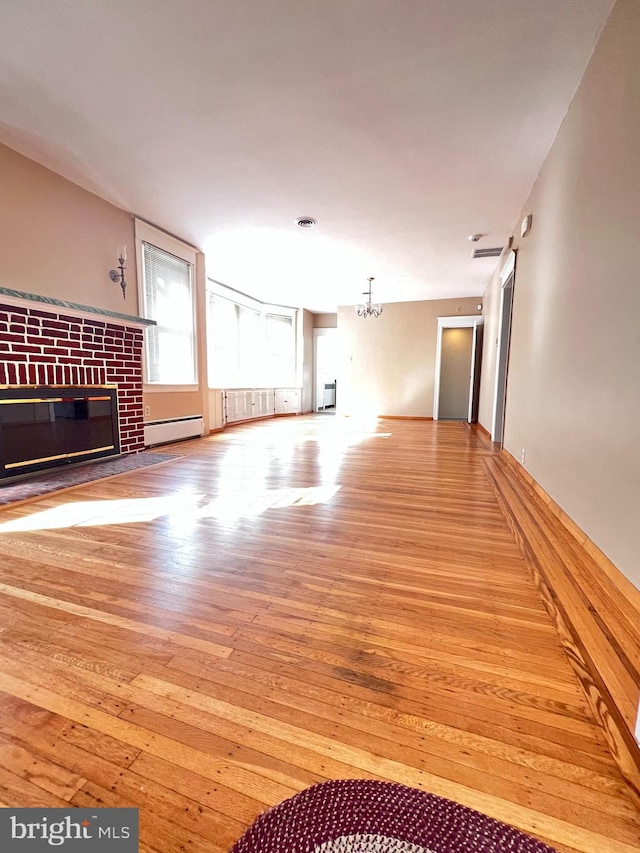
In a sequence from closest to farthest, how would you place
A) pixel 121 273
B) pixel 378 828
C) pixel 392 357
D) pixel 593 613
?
pixel 378 828
pixel 593 613
pixel 121 273
pixel 392 357

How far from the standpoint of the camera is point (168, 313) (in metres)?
5.01

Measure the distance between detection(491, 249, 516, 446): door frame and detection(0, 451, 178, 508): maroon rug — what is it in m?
4.33

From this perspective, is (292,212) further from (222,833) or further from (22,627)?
(222,833)

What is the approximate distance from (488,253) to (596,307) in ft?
13.4

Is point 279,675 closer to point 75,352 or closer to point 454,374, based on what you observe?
point 75,352

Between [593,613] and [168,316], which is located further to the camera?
[168,316]

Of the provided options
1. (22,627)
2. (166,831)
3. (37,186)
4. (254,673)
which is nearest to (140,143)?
(37,186)

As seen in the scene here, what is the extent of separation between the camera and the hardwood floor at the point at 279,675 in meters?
0.80

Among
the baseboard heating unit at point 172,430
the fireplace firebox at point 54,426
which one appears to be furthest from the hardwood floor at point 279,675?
the baseboard heating unit at point 172,430

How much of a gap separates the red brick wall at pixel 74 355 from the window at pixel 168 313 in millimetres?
380

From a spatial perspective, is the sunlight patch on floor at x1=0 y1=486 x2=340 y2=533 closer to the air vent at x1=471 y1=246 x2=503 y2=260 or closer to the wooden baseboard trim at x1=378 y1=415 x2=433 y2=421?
the air vent at x1=471 y1=246 x2=503 y2=260

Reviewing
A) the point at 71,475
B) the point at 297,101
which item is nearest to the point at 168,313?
the point at 71,475

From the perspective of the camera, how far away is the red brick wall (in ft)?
10.2

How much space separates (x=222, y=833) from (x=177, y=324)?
5306 mm
